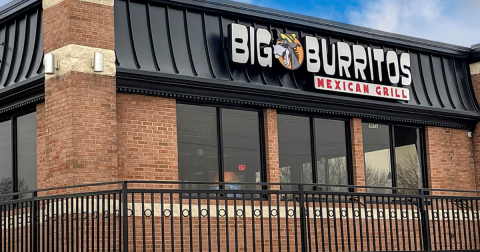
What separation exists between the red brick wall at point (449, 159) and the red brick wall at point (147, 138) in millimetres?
7538

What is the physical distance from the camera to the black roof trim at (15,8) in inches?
554

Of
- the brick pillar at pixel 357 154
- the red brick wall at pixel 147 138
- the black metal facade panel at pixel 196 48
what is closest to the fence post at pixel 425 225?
the brick pillar at pixel 357 154

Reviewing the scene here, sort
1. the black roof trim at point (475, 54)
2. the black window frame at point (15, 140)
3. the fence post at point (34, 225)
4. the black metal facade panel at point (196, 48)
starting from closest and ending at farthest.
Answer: the fence post at point (34, 225) → the black metal facade panel at point (196, 48) → the black window frame at point (15, 140) → the black roof trim at point (475, 54)

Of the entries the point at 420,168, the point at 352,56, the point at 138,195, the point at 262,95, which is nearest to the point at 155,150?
the point at 138,195

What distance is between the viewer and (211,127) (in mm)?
14742

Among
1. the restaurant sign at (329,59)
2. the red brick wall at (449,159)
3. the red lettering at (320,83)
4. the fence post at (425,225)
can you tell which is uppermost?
the restaurant sign at (329,59)

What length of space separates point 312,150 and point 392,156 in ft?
8.58

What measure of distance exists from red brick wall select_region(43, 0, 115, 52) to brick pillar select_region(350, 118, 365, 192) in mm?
6456

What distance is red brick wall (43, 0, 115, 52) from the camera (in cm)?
1302

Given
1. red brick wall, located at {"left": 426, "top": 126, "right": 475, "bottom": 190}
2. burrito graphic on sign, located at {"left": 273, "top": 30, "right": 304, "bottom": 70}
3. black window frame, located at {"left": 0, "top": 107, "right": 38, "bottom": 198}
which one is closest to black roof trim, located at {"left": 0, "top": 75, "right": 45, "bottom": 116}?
black window frame, located at {"left": 0, "top": 107, "right": 38, "bottom": 198}

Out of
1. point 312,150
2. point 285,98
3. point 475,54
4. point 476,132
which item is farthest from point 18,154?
point 475,54

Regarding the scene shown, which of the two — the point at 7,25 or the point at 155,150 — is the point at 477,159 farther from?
the point at 7,25

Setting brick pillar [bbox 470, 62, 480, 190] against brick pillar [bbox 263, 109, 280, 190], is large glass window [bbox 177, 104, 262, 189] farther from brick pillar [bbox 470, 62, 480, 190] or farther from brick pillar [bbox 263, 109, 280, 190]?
brick pillar [bbox 470, 62, 480, 190]

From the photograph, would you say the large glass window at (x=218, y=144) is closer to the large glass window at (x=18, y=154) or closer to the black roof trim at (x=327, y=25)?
the black roof trim at (x=327, y=25)
